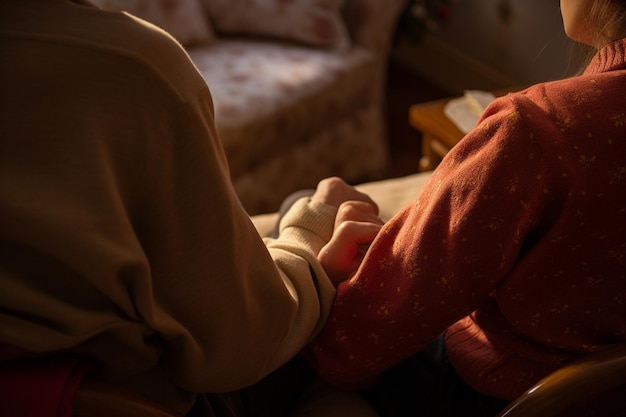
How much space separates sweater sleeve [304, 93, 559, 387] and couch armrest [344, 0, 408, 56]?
171cm

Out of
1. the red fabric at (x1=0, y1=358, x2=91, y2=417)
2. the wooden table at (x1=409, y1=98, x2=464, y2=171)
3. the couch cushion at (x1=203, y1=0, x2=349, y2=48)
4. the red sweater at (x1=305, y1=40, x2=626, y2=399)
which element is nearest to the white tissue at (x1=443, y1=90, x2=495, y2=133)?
the wooden table at (x1=409, y1=98, x2=464, y2=171)

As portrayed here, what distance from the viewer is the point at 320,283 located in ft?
2.84

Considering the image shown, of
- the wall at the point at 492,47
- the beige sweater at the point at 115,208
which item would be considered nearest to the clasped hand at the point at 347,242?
the beige sweater at the point at 115,208

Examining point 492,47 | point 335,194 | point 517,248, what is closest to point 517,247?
point 517,248

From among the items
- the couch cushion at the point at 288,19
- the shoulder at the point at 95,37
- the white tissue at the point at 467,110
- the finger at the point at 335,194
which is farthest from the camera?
the couch cushion at the point at 288,19

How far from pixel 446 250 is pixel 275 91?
1.44m

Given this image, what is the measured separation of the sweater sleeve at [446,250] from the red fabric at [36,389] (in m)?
0.34

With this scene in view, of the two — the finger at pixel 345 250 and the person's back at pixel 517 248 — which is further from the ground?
the person's back at pixel 517 248

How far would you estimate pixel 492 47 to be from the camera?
3078 mm

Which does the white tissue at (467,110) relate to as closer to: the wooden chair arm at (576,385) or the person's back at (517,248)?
the person's back at (517,248)

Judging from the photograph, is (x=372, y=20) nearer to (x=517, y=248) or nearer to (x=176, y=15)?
(x=176, y=15)

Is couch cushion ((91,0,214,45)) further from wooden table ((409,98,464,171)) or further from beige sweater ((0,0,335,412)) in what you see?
beige sweater ((0,0,335,412))

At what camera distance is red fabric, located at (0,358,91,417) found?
0.59 m

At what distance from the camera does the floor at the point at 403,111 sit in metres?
2.68
